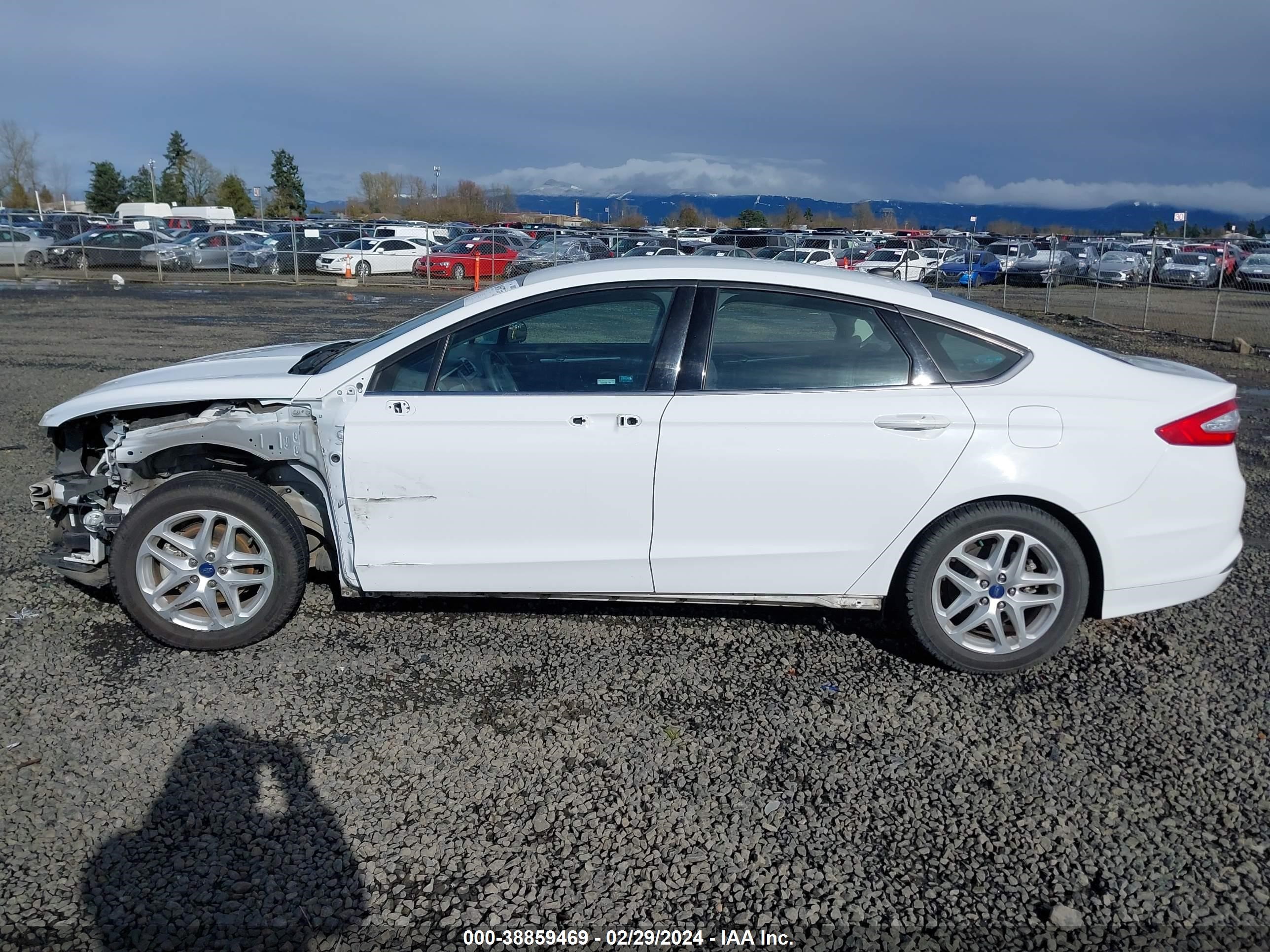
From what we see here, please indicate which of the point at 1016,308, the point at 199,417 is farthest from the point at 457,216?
the point at 199,417

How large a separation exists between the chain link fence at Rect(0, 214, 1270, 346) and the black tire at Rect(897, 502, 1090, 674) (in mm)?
24024

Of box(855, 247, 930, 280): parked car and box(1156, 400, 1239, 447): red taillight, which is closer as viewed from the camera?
box(1156, 400, 1239, 447): red taillight

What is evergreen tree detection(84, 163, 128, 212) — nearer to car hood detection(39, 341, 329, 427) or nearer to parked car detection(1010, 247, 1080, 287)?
parked car detection(1010, 247, 1080, 287)

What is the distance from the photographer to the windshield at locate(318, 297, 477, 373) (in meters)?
4.34

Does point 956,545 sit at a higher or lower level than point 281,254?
lower

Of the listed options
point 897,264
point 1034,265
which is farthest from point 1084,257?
point 897,264

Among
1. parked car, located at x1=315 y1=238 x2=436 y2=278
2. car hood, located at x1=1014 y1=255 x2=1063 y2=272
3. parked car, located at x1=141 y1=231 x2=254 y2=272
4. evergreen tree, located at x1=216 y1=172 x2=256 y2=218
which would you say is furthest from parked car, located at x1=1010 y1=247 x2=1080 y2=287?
evergreen tree, located at x1=216 y1=172 x2=256 y2=218

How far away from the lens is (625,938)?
2754 millimetres

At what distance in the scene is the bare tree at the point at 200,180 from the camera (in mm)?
102812

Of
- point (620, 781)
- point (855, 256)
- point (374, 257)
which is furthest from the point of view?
point (855, 256)

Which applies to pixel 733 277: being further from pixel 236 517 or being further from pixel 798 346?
pixel 236 517

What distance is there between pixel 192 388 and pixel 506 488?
1490mm

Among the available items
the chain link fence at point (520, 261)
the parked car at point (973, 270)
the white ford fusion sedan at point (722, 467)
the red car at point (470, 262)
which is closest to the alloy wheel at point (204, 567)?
the white ford fusion sedan at point (722, 467)

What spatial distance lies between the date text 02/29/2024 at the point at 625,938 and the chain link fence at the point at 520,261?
25.8 metres
